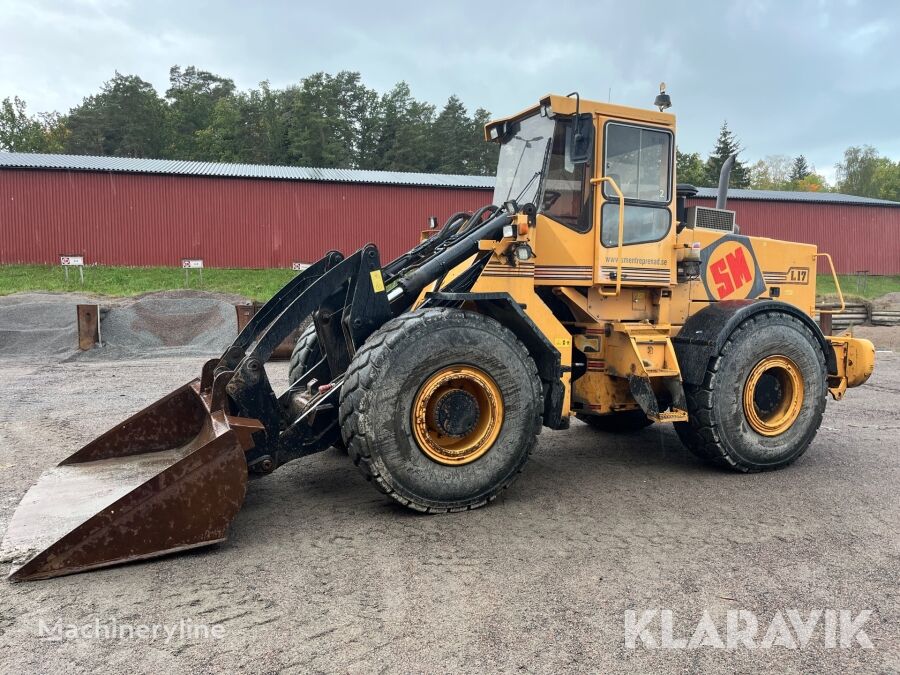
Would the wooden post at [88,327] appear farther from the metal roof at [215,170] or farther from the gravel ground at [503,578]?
the metal roof at [215,170]

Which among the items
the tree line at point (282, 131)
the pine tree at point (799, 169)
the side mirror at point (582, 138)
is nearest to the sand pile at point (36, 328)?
the side mirror at point (582, 138)

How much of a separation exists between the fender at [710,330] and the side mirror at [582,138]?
5.68ft

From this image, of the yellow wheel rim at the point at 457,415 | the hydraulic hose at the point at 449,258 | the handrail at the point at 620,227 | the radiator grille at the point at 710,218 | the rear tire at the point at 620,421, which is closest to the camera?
the yellow wheel rim at the point at 457,415

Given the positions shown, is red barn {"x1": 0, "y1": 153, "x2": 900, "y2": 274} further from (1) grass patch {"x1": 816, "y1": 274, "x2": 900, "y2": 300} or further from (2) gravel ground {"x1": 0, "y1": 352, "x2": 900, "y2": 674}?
(2) gravel ground {"x1": 0, "y1": 352, "x2": 900, "y2": 674}

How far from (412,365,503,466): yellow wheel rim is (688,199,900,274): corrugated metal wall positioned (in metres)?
28.9

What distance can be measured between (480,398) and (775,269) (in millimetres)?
3504

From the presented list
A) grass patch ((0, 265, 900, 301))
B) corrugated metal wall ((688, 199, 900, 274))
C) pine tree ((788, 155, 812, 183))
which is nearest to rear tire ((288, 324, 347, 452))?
grass patch ((0, 265, 900, 301))

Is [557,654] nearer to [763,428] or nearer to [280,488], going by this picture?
[280,488]

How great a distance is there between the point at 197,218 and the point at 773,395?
23.0 m

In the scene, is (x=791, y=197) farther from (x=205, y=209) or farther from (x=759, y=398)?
(x=759, y=398)

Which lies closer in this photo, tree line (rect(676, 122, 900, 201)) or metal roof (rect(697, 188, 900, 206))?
metal roof (rect(697, 188, 900, 206))

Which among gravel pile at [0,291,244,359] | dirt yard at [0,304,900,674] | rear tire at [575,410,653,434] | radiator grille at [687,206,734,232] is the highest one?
radiator grille at [687,206,734,232]

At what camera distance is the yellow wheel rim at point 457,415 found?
410 cm

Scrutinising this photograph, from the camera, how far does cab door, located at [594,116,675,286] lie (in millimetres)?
5086
